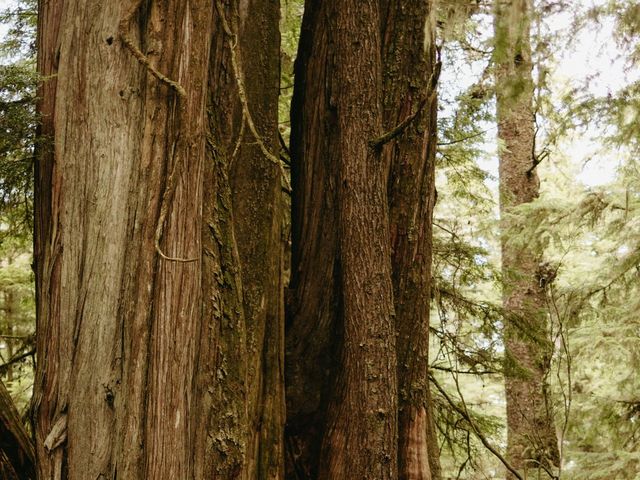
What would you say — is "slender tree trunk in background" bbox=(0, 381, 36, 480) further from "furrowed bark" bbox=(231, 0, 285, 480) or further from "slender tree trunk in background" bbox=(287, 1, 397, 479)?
"slender tree trunk in background" bbox=(287, 1, 397, 479)

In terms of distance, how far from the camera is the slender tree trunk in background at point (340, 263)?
3.40 meters

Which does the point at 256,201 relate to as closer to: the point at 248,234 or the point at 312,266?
the point at 248,234

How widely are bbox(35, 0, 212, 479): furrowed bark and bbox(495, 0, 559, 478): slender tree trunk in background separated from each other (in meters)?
1.95

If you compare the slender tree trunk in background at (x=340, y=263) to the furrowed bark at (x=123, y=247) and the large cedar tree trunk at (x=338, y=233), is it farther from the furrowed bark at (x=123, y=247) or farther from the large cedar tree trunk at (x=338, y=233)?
the furrowed bark at (x=123, y=247)

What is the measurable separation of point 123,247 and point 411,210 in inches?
67.2

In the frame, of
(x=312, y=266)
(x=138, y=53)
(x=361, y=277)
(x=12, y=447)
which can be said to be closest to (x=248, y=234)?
(x=312, y=266)

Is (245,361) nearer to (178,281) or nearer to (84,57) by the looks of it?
(178,281)

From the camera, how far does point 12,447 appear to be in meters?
3.41

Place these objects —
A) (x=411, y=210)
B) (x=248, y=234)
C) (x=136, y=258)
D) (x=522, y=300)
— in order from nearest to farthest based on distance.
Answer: (x=136, y=258) → (x=248, y=234) → (x=411, y=210) → (x=522, y=300)

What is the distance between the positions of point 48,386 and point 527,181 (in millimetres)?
6879

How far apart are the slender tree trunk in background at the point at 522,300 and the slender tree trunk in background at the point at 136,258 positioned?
74.1 inches

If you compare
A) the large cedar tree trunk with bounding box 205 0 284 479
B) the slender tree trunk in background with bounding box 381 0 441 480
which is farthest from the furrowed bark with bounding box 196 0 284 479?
the slender tree trunk in background with bounding box 381 0 441 480

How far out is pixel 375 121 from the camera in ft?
11.8

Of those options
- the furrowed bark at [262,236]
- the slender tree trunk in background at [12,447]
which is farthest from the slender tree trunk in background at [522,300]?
the slender tree trunk in background at [12,447]
